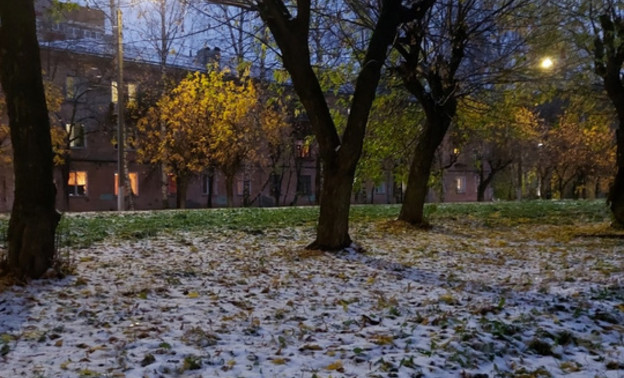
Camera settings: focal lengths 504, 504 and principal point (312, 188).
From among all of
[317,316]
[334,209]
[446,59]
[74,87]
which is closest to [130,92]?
[74,87]

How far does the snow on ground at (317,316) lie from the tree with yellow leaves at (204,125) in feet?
61.7

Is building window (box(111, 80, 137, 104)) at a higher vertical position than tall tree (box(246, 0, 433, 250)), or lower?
higher

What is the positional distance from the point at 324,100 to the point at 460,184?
45.7 metres

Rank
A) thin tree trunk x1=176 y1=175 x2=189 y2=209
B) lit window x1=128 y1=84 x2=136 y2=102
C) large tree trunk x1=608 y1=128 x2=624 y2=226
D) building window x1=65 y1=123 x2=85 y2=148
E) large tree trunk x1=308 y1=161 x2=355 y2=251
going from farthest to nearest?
building window x1=65 y1=123 x2=85 y2=148
lit window x1=128 y1=84 x2=136 y2=102
thin tree trunk x1=176 y1=175 x2=189 y2=209
large tree trunk x1=608 y1=128 x2=624 y2=226
large tree trunk x1=308 y1=161 x2=355 y2=251

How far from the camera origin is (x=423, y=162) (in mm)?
13047

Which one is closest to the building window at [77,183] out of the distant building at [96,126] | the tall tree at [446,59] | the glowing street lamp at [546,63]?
the distant building at [96,126]

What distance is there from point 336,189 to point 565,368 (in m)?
5.34

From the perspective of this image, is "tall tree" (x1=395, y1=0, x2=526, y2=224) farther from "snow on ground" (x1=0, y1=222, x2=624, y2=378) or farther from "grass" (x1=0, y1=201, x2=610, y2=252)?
"snow on ground" (x1=0, y1=222, x2=624, y2=378)

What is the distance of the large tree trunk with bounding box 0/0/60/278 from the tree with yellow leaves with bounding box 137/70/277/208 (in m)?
20.9

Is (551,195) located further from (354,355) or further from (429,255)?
(354,355)

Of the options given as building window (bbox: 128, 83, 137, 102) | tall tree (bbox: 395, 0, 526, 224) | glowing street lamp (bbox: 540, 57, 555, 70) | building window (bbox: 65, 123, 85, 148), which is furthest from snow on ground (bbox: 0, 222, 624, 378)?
building window (bbox: 65, 123, 85, 148)

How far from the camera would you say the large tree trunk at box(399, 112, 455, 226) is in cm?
1291

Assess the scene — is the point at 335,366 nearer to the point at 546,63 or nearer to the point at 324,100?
the point at 324,100

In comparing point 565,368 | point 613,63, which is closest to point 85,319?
point 565,368
